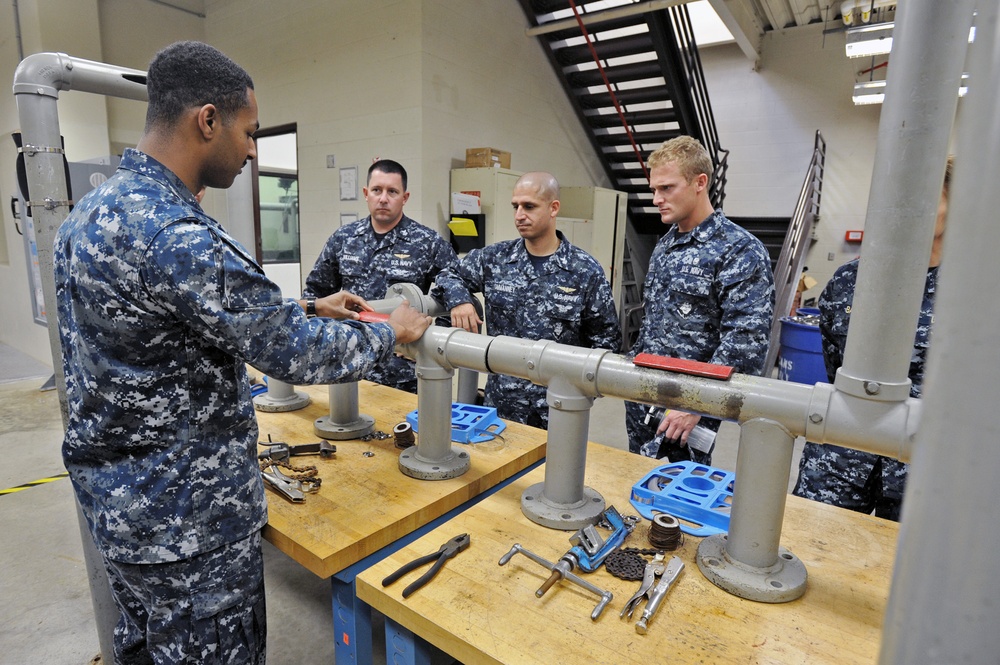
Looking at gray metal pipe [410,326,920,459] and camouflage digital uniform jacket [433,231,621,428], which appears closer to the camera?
gray metal pipe [410,326,920,459]

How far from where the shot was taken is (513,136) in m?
5.04

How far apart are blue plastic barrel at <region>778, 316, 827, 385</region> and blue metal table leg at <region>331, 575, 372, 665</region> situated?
3950 mm

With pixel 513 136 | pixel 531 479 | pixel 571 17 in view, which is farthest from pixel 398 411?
pixel 571 17

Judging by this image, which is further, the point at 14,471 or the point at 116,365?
the point at 14,471

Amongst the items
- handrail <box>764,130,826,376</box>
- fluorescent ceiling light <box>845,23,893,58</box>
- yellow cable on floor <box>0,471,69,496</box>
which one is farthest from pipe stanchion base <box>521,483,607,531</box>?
fluorescent ceiling light <box>845,23,893,58</box>

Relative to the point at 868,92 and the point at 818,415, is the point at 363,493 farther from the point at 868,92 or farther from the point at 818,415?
the point at 868,92

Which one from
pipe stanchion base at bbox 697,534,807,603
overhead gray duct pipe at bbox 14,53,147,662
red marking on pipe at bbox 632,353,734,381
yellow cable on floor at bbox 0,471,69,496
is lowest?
yellow cable on floor at bbox 0,471,69,496

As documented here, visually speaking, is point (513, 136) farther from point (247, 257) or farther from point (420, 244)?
point (247, 257)

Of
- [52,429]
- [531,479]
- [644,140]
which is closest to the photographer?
[531,479]

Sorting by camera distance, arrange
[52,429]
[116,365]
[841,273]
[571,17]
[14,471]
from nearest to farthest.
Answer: [116,365] → [841,273] → [14,471] → [52,429] → [571,17]

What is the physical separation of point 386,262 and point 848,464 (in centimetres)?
193

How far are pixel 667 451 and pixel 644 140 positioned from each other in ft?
16.0

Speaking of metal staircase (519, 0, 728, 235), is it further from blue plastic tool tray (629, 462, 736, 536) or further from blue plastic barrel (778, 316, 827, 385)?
blue plastic tool tray (629, 462, 736, 536)

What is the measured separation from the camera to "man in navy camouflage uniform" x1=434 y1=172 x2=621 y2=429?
2.16 m
